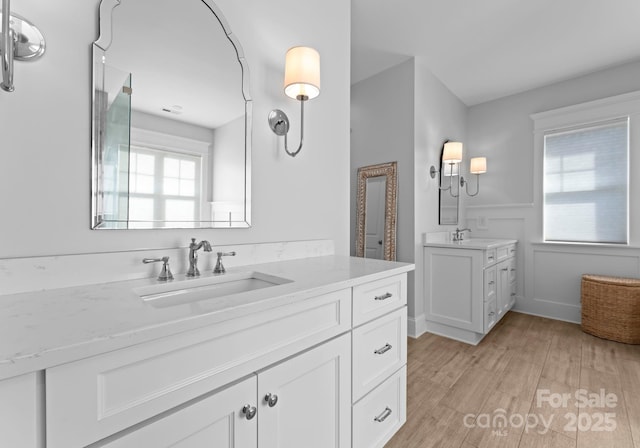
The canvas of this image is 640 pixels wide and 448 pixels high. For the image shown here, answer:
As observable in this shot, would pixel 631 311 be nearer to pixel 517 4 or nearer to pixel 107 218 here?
pixel 517 4

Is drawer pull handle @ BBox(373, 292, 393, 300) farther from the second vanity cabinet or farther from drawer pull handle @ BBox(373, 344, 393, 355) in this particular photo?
drawer pull handle @ BBox(373, 344, 393, 355)

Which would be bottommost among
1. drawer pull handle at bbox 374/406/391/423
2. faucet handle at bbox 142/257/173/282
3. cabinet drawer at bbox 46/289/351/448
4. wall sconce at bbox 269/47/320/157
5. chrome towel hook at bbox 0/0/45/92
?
drawer pull handle at bbox 374/406/391/423

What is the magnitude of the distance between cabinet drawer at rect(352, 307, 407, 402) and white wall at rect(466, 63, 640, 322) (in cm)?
295

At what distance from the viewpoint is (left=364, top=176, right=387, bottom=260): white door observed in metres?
3.15

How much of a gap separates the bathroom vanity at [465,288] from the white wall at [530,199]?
0.63 m

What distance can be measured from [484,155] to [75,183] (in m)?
4.38

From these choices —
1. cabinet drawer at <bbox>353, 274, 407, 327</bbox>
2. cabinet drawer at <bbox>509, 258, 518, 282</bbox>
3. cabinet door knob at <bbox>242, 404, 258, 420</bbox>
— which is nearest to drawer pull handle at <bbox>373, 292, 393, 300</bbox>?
cabinet drawer at <bbox>353, 274, 407, 327</bbox>

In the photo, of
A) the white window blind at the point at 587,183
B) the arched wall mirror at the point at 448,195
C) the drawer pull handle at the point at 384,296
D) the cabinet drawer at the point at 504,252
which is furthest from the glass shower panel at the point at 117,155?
the white window blind at the point at 587,183

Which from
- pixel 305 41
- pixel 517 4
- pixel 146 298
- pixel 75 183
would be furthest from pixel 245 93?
pixel 517 4

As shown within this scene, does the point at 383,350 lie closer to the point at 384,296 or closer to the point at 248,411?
the point at 384,296

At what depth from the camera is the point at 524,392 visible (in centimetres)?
190

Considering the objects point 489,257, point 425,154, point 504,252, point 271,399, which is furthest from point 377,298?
point 504,252

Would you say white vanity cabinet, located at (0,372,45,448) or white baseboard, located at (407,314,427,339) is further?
white baseboard, located at (407,314,427,339)

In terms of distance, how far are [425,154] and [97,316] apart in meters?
3.07
